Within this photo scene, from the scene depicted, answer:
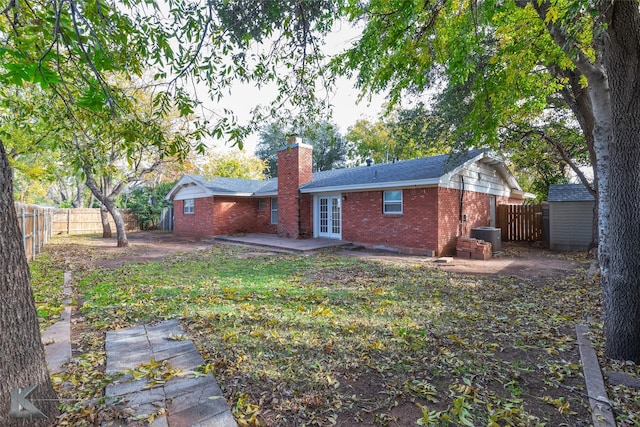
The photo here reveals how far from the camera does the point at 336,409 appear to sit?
8.50ft

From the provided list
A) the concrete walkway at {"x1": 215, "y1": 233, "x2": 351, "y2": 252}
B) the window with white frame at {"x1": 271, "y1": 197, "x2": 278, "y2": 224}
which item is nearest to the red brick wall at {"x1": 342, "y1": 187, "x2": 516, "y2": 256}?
the concrete walkway at {"x1": 215, "y1": 233, "x2": 351, "y2": 252}

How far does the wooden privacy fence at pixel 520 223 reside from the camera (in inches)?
589

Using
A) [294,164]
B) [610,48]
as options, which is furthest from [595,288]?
[294,164]

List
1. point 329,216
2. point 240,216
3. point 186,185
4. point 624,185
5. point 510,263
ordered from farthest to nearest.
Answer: point 186,185 < point 240,216 < point 329,216 < point 510,263 < point 624,185

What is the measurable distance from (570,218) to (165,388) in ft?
50.3

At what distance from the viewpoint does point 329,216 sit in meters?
14.8

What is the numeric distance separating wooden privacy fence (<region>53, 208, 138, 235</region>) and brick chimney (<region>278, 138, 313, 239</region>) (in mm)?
13161

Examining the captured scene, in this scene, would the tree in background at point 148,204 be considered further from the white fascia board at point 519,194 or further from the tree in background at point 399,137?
the white fascia board at point 519,194

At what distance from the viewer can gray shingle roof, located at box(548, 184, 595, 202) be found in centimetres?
1269

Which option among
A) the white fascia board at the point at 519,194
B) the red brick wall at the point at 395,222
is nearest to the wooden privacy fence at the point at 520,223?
the white fascia board at the point at 519,194

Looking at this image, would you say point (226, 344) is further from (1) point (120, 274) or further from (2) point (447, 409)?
(1) point (120, 274)

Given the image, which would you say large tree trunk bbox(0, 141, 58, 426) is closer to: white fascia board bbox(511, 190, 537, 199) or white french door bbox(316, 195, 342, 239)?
white french door bbox(316, 195, 342, 239)

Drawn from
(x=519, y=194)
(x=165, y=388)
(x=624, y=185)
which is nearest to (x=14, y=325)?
(x=165, y=388)

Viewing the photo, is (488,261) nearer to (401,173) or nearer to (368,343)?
(401,173)
